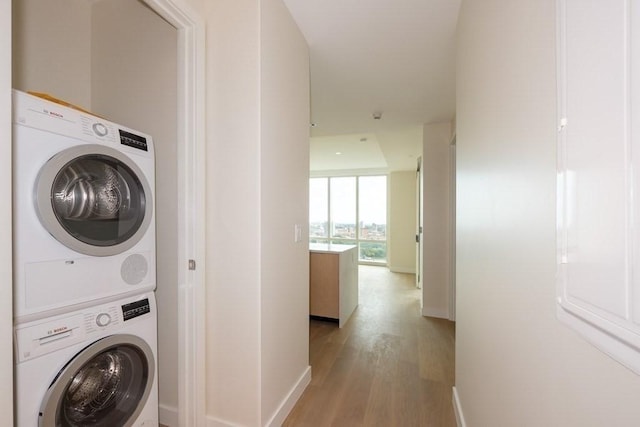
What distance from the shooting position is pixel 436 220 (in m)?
3.43

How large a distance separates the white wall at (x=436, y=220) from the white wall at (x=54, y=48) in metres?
3.51

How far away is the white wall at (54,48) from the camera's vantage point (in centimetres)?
146

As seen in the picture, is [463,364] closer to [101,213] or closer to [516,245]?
[516,245]

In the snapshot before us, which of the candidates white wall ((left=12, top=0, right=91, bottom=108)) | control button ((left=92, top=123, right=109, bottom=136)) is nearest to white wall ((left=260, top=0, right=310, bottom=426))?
control button ((left=92, top=123, right=109, bottom=136))

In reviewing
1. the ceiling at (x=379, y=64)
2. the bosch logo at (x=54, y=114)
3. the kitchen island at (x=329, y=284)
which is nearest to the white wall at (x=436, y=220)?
the ceiling at (x=379, y=64)

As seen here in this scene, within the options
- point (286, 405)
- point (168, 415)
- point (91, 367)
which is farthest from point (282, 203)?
point (168, 415)

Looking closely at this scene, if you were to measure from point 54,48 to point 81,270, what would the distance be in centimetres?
154

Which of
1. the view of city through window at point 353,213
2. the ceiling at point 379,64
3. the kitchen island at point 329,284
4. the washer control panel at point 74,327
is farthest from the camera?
the view of city through window at point 353,213

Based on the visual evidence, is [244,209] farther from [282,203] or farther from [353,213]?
Answer: [353,213]

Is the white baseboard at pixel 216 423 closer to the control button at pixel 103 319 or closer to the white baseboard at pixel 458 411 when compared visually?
the control button at pixel 103 319

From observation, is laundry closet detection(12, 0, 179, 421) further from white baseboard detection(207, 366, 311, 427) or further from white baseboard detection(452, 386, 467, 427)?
white baseboard detection(452, 386, 467, 427)

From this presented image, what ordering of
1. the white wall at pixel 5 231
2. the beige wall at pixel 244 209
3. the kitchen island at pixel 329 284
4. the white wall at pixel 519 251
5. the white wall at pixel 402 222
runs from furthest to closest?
the white wall at pixel 402 222 → the kitchen island at pixel 329 284 → the beige wall at pixel 244 209 → the white wall at pixel 5 231 → the white wall at pixel 519 251

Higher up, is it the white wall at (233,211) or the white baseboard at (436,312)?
the white wall at (233,211)

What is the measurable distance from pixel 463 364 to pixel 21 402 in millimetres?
1954
